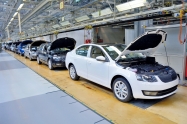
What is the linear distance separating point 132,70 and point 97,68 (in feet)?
3.59

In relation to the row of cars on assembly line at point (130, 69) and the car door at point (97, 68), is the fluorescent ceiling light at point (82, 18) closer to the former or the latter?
the row of cars on assembly line at point (130, 69)

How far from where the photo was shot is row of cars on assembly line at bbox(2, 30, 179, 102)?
9.71 feet

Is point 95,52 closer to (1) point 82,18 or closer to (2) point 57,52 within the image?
(2) point 57,52

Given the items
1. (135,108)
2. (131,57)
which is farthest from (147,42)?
(135,108)

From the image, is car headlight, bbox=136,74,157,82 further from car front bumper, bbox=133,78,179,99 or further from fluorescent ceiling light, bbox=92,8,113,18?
fluorescent ceiling light, bbox=92,8,113,18

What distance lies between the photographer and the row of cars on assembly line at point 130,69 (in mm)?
2961

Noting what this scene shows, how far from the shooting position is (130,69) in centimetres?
310

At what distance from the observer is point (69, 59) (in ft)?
17.2

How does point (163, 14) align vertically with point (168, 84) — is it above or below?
above

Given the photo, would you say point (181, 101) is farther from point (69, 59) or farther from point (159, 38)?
point (69, 59)

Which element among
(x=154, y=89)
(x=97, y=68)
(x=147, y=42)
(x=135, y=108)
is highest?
(x=147, y=42)

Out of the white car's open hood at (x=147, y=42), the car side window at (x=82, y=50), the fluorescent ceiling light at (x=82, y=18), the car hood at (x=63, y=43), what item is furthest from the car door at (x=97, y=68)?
the fluorescent ceiling light at (x=82, y=18)

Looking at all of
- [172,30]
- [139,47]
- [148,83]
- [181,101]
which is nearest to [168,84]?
[148,83]

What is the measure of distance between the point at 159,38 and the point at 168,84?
1.21 m
